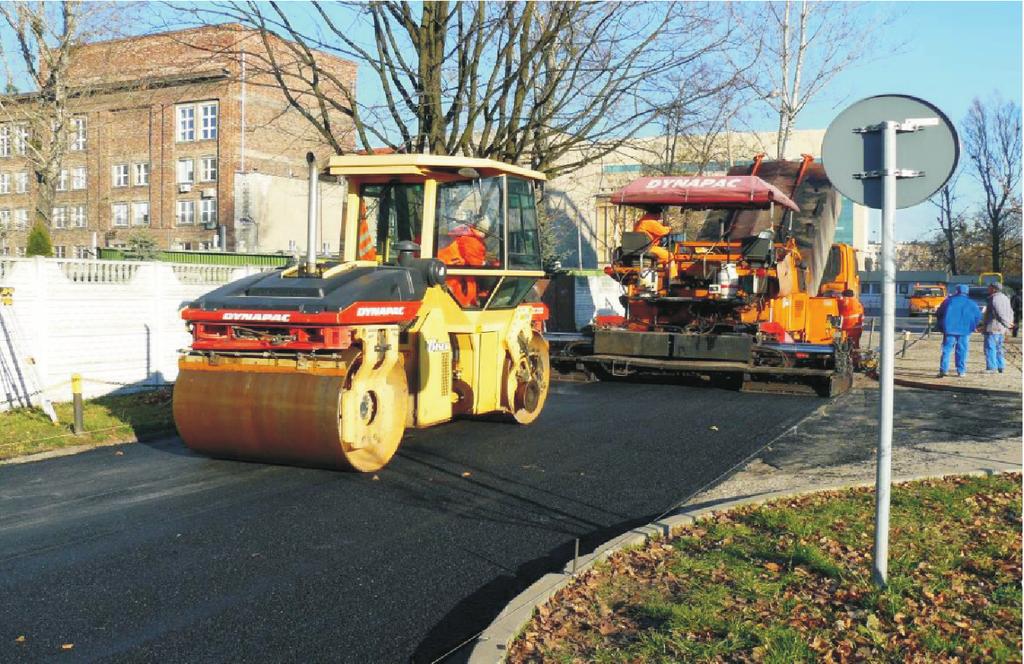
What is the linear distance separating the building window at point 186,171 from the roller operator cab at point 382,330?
141 ft

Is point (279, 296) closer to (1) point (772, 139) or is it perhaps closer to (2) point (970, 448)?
(2) point (970, 448)

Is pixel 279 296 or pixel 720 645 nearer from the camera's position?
pixel 720 645

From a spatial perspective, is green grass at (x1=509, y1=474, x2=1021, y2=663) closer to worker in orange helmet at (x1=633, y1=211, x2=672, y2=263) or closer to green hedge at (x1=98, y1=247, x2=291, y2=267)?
worker in orange helmet at (x1=633, y1=211, x2=672, y2=263)

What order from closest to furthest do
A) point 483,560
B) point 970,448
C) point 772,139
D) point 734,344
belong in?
1. point 483,560
2. point 970,448
3. point 734,344
4. point 772,139

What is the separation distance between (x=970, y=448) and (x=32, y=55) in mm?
23391

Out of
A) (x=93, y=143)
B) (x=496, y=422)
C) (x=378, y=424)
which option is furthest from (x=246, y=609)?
(x=93, y=143)

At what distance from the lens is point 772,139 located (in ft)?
149

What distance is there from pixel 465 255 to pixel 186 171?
44157 mm

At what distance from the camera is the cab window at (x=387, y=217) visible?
10070 mm

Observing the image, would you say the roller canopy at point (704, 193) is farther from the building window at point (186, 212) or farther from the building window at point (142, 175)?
the building window at point (142, 175)

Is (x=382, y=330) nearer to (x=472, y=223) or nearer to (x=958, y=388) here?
(x=472, y=223)

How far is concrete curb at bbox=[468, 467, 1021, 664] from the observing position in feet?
15.1

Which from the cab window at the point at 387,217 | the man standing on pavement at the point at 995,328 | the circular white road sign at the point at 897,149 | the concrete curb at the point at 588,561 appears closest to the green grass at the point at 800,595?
the concrete curb at the point at 588,561

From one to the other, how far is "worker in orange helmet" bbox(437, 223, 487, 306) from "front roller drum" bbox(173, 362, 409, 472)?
1.67 m
